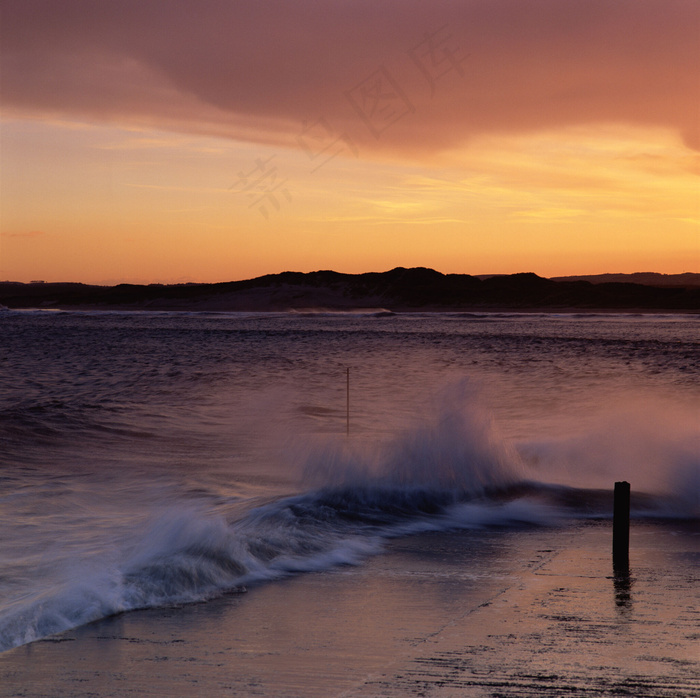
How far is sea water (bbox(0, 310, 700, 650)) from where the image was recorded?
7.28 meters

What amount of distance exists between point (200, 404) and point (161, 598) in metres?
14.5

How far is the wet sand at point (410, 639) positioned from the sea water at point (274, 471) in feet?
1.72

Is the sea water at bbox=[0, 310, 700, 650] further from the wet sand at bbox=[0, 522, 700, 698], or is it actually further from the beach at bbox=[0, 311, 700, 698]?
the wet sand at bbox=[0, 522, 700, 698]

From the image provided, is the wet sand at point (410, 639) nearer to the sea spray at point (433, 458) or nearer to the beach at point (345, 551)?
the beach at point (345, 551)

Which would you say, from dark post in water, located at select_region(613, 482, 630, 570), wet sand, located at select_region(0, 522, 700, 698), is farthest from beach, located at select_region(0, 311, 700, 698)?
dark post in water, located at select_region(613, 482, 630, 570)

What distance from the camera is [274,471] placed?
12.2 metres

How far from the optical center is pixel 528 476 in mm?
12367

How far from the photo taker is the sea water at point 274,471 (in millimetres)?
7281

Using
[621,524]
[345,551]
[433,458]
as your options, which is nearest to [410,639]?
[345,551]

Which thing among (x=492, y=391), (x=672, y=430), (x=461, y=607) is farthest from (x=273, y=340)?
(x=461, y=607)

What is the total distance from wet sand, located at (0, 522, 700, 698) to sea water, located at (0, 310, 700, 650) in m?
0.52

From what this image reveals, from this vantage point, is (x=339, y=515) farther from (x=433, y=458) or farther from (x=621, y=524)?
(x=621, y=524)

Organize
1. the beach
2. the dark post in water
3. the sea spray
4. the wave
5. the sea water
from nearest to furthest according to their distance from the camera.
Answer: the beach
the wave
the sea water
the dark post in water
the sea spray

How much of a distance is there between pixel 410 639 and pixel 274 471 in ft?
22.6
